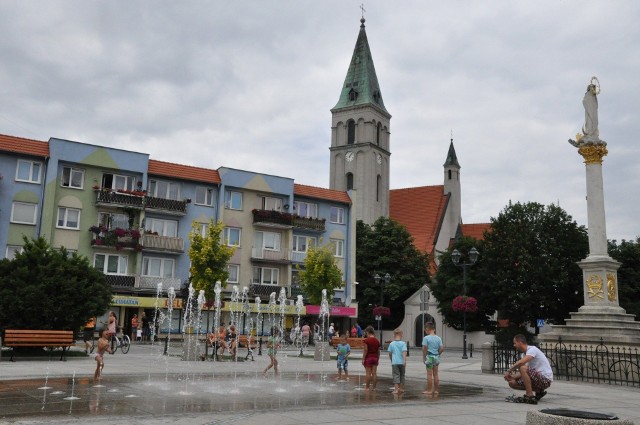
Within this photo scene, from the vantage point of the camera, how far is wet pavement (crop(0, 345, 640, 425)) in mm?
9711

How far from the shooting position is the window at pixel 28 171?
40594 mm

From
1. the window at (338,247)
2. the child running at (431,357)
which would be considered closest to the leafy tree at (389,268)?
the window at (338,247)

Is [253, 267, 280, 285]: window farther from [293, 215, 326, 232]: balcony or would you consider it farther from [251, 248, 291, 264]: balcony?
[293, 215, 326, 232]: balcony

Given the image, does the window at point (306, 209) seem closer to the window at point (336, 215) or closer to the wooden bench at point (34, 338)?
the window at point (336, 215)

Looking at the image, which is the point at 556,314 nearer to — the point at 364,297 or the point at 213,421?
the point at 364,297

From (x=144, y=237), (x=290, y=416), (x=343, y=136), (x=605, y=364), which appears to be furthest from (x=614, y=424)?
(x=343, y=136)

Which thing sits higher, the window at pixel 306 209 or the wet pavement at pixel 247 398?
the window at pixel 306 209

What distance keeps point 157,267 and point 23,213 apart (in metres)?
9.80

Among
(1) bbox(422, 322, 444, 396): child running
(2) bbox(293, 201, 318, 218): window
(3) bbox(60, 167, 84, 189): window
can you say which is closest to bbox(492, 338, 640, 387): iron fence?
(1) bbox(422, 322, 444, 396): child running

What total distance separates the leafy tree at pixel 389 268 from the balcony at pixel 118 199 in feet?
78.2

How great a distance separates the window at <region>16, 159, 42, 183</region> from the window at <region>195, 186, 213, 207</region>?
11.3m

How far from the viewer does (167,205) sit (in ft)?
149


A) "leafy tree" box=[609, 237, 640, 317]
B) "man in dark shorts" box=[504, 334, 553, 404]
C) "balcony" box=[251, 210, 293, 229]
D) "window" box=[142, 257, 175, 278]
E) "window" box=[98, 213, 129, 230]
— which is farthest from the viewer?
"balcony" box=[251, 210, 293, 229]

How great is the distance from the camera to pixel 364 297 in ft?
194
